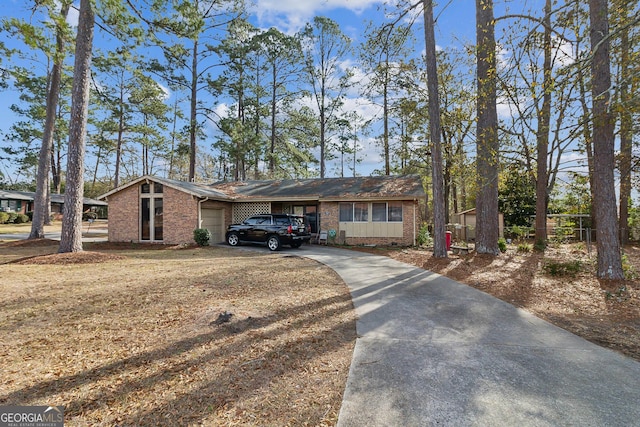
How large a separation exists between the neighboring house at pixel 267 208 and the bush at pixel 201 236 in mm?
515

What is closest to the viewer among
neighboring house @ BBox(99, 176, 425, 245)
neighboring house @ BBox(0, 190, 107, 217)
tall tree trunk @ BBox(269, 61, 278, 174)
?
neighboring house @ BBox(99, 176, 425, 245)

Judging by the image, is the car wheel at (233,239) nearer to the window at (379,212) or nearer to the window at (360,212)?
the window at (360,212)

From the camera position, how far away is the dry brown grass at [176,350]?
8.20 feet

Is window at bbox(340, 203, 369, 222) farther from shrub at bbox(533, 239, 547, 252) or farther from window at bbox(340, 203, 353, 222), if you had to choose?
shrub at bbox(533, 239, 547, 252)

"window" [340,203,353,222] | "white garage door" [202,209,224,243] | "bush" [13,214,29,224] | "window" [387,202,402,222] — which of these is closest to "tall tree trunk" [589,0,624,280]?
"window" [387,202,402,222]

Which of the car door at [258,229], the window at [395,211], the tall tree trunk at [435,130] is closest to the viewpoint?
the tall tree trunk at [435,130]

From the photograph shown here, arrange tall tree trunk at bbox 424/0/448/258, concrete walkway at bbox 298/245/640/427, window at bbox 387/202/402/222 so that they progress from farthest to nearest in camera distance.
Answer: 1. window at bbox 387/202/402/222
2. tall tree trunk at bbox 424/0/448/258
3. concrete walkway at bbox 298/245/640/427

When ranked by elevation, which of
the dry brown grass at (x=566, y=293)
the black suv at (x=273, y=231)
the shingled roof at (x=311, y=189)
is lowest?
the dry brown grass at (x=566, y=293)

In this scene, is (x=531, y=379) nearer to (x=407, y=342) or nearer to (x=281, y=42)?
(x=407, y=342)

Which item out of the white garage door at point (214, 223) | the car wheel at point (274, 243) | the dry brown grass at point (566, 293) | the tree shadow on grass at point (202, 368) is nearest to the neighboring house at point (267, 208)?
the white garage door at point (214, 223)

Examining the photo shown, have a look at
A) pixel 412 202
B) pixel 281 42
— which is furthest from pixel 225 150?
pixel 412 202

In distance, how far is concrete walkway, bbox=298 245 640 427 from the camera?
2398mm

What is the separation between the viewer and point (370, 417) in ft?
7.75

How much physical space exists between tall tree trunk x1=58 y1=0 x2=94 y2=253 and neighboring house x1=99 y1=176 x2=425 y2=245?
14.9 ft
